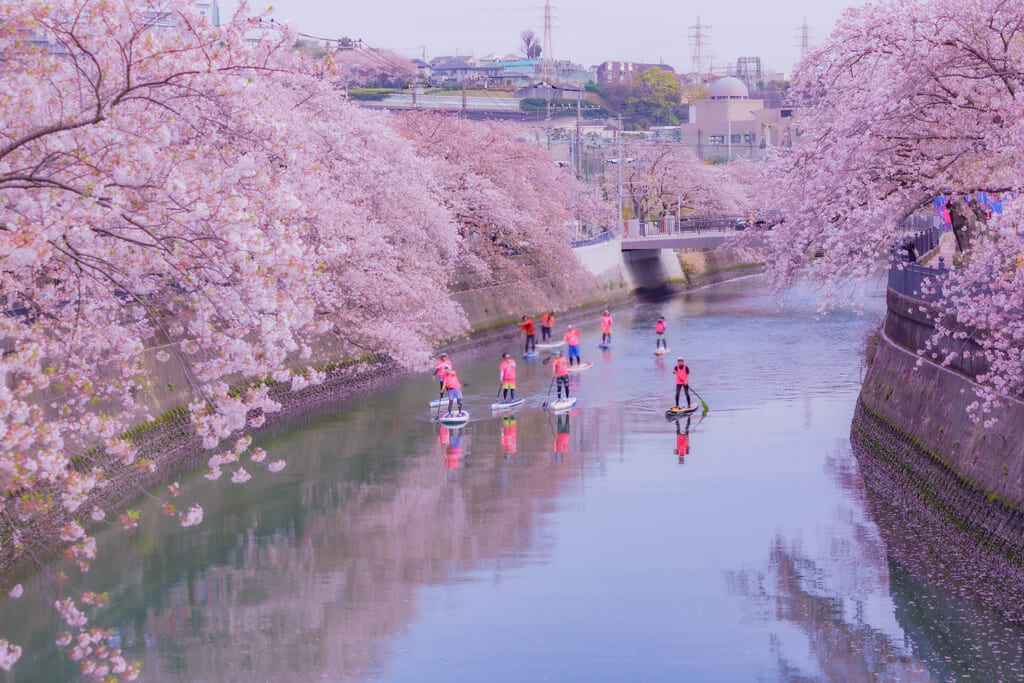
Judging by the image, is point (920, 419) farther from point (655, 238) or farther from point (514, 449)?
point (655, 238)

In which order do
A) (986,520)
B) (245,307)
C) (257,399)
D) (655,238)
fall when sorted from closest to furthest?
1. (245,307)
2. (257,399)
3. (986,520)
4. (655,238)

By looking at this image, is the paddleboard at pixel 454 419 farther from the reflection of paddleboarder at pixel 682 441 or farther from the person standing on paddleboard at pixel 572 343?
the person standing on paddleboard at pixel 572 343

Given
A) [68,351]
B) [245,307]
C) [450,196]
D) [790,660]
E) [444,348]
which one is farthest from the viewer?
[450,196]

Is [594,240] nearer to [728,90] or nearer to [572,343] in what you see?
[572,343]

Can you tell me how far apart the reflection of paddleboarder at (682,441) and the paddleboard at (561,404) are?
3.28 m

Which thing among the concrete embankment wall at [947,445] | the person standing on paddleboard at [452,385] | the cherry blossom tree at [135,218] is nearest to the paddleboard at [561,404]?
the person standing on paddleboard at [452,385]

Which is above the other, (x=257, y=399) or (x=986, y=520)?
(x=257, y=399)

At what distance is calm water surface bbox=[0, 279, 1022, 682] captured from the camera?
51.9ft

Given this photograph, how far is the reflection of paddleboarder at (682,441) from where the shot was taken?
28.9 m

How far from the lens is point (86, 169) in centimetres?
1030

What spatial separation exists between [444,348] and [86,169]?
35.6 metres

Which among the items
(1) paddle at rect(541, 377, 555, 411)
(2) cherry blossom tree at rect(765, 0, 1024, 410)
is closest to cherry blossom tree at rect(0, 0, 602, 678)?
(2) cherry blossom tree at rect(765, 0, 1024, 410)

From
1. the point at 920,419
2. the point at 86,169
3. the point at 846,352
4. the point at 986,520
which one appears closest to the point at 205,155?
the point at 86,169

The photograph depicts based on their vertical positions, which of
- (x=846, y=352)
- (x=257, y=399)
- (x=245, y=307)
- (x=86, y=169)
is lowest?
(x=846, y=352)
